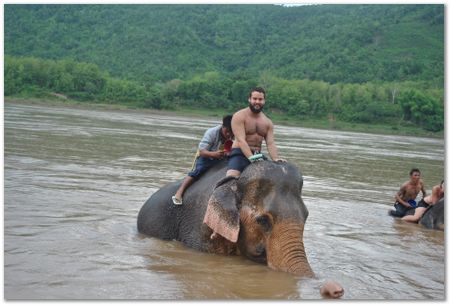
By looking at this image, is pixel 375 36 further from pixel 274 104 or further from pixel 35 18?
pixel 35 18

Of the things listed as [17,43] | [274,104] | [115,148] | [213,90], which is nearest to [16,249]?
[115,148]

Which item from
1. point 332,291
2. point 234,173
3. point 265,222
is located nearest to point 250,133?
point 234,173

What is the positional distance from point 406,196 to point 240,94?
54395 mm

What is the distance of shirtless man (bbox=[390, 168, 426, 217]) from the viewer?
11.2m

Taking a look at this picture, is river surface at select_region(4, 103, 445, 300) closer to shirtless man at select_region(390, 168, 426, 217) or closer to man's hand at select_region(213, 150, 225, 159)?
shirtless man at select_region(390, 168, 426, 217)

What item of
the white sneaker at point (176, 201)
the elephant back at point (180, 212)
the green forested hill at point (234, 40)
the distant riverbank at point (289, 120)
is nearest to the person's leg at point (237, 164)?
the elephant back at point (180, 212)

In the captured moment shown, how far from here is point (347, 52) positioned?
7850cm

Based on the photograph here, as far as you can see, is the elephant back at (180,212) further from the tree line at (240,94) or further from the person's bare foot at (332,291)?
the tree line at (240,94)

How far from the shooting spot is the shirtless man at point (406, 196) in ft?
36.7

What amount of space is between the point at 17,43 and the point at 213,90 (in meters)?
22.8

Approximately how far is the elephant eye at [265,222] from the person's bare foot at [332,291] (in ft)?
2.98

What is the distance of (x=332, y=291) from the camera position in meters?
5.61

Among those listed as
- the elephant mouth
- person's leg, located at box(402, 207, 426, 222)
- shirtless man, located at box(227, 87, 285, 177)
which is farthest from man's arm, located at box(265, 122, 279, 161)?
person's leg, located at box(402, 207, 426, 222)

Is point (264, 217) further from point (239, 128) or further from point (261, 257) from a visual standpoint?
point (239, 128)
